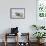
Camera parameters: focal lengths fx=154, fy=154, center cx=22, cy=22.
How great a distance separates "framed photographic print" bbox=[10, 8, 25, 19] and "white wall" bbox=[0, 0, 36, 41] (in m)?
0.14

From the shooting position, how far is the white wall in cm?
695

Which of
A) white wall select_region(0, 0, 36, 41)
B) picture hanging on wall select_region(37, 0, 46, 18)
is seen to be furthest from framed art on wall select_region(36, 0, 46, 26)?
→ white wall select_region(0, 0, 36, 41)

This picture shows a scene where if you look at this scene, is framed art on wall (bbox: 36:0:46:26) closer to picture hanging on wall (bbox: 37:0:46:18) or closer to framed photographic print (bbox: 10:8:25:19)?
picture hanging on wall (bbox: 37:0:46:18)

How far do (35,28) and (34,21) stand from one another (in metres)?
0.33

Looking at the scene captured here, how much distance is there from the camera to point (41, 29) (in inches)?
278

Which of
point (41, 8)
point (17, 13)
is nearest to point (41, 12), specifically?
point (41, 8)

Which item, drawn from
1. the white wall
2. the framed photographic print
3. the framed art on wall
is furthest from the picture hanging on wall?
the framed photographic print

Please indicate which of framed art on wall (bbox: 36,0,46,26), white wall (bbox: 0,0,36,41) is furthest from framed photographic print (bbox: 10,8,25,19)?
framed art on wall (bbox: 36,0,46,26)

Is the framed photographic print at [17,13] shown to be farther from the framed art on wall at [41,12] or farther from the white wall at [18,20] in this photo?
the framed art on wall at [41,12]

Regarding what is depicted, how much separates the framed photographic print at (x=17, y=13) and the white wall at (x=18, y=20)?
136 millimetres

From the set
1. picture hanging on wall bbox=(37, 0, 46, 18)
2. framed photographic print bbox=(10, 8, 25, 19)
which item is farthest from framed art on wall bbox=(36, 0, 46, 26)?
framed photographic print bbox=(10, 8, 25, 19)

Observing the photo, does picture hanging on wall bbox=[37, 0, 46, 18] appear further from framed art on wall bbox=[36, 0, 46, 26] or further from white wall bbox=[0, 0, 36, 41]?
white wall bbox=[0, 0, 36, 41]

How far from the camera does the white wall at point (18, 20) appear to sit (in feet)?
22.8

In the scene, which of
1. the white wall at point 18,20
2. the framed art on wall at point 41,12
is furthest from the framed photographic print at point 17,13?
the framed art on wall at point 41,12
